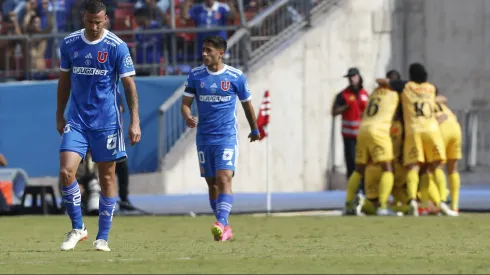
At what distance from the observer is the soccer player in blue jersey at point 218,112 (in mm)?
15758

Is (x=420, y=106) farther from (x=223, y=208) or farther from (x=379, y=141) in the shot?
(x=223, y=208)

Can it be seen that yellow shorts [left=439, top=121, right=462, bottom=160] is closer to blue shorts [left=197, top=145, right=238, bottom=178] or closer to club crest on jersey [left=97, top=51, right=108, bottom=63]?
blue shorts [left=197, top=145, right=238, bottom=178]

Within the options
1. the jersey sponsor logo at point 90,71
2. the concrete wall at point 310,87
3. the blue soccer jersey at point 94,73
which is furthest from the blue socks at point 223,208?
the concrete wall at point 310,87

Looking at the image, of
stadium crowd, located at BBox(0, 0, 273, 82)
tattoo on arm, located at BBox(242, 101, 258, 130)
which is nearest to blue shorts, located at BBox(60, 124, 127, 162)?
tattoo on arm, located at BBox(242, 101, 258, 130)

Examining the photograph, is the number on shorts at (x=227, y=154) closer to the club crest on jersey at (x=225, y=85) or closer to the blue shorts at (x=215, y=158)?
the blue shorts at (x=215, y=158)

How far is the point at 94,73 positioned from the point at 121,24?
51.9ft

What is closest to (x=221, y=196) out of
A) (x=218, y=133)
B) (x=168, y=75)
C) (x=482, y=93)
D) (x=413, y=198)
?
(x=218, y=133)

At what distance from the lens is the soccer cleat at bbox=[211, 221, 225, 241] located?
50.1 ft

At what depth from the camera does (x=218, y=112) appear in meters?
16.0

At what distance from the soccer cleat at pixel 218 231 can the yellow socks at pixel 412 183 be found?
22.7 feet

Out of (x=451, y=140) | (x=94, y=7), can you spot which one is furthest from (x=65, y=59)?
(x=451, y=140)

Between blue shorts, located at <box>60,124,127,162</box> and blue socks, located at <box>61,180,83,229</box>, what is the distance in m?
0.34

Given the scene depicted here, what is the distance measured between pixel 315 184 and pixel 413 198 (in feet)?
22.2

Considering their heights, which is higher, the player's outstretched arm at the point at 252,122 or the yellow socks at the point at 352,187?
the player's outstretched arm at the point at 252,122
